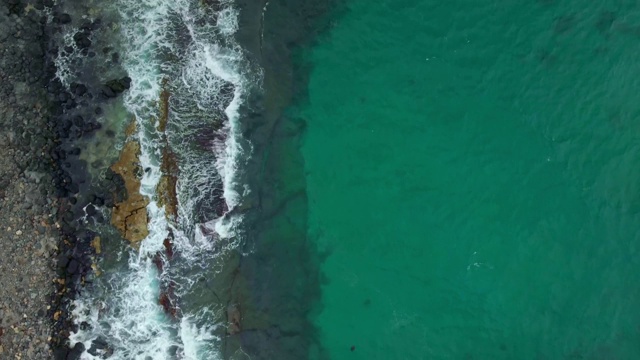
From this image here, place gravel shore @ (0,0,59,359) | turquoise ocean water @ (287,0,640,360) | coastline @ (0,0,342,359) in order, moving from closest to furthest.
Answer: gravel shore @ (0,0,59,359) → coastline @ (0,0,342,359) → turquoise ocean water @ (287,0,640,360)

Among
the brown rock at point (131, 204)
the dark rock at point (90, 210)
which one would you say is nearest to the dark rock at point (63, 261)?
the dark rock at point (90, 210)

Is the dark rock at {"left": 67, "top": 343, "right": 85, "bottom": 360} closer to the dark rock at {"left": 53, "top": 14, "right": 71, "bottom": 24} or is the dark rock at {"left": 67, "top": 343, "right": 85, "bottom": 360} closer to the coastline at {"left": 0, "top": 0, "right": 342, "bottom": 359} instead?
the coastline at {"left": 0, "top": 0, "right": 342, "bottom": 359}

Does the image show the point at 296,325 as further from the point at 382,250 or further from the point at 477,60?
the point at 477,60

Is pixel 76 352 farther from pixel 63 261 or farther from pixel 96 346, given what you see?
pixel 63 261

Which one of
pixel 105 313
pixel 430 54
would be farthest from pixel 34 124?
pixel 430 54

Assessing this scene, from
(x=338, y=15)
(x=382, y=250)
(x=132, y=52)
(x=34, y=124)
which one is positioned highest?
(x=338, y=15)

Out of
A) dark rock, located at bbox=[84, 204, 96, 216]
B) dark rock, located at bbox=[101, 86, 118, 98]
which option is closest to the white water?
dark rock, located at bbox=[101, 86, 118, 98]
